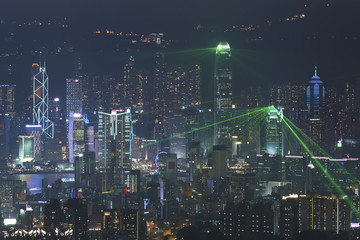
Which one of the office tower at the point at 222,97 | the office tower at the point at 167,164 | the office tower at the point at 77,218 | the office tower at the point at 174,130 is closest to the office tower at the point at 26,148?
the office tower at the point at 174,130

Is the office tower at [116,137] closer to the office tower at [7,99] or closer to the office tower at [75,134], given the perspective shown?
the office tower at [75,134]

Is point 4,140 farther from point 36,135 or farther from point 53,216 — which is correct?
point 53,216

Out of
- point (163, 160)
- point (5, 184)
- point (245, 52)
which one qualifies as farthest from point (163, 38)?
point (5, 184)

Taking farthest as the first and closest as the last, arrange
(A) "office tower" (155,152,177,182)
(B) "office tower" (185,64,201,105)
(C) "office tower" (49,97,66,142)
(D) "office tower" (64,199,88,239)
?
(C) "office tower" (49,97,66,142) → (B) "office tower" (185,64,201,105) → (A) "office tower" (155,152,177,182) → (D) "office tower" (64,199,88,239)

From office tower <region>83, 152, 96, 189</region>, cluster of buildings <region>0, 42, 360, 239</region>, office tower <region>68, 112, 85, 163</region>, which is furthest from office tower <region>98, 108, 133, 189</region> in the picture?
office tower <region>68, 112, 85, 163</region>

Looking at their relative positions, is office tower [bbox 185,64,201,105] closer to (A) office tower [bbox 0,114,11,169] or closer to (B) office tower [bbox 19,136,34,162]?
(B) office tower [bbox 19,136,34,162]

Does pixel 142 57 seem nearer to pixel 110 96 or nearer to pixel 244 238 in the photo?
pixel 110 96

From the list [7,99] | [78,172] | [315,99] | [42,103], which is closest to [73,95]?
[42,103]
